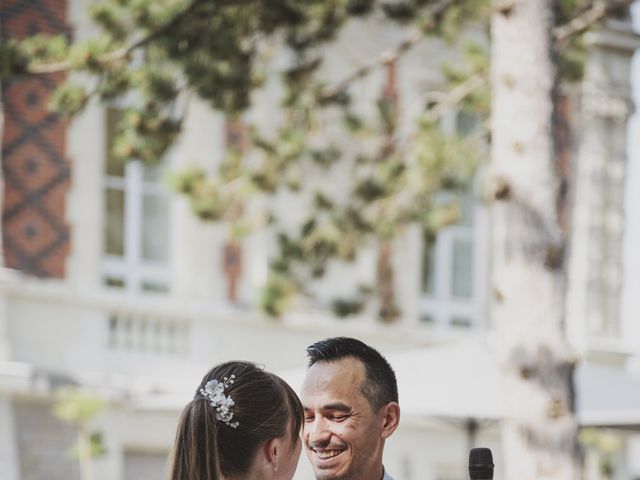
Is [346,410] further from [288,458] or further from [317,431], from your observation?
[288,458]

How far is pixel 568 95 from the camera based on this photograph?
601 inches

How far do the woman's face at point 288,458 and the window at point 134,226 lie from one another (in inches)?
363

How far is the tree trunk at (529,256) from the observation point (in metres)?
→ 7.05

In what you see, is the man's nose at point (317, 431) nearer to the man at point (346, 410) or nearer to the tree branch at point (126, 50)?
the man at point (346, 410)

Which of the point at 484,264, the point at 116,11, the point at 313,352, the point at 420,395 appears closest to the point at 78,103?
the point at 116,11

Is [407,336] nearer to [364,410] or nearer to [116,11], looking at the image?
[116,11]

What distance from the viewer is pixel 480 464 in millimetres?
2967

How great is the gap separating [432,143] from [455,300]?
4.96 meters

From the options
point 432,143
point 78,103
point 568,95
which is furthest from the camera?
point 568,95

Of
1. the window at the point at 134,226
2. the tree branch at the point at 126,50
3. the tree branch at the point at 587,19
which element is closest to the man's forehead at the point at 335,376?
the tree branch at the point at 126,50

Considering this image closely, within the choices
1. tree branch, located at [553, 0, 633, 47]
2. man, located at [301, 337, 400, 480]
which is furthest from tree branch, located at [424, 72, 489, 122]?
man, located at [301, 337, 400, 480]

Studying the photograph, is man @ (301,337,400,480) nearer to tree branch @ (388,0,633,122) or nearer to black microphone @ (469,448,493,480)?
black microphone @ (469,448,493,480)

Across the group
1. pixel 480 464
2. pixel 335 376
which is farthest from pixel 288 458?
pixel 335 376

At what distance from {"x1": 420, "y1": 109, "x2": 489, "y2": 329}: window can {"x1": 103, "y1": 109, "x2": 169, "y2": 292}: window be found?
3065mm
